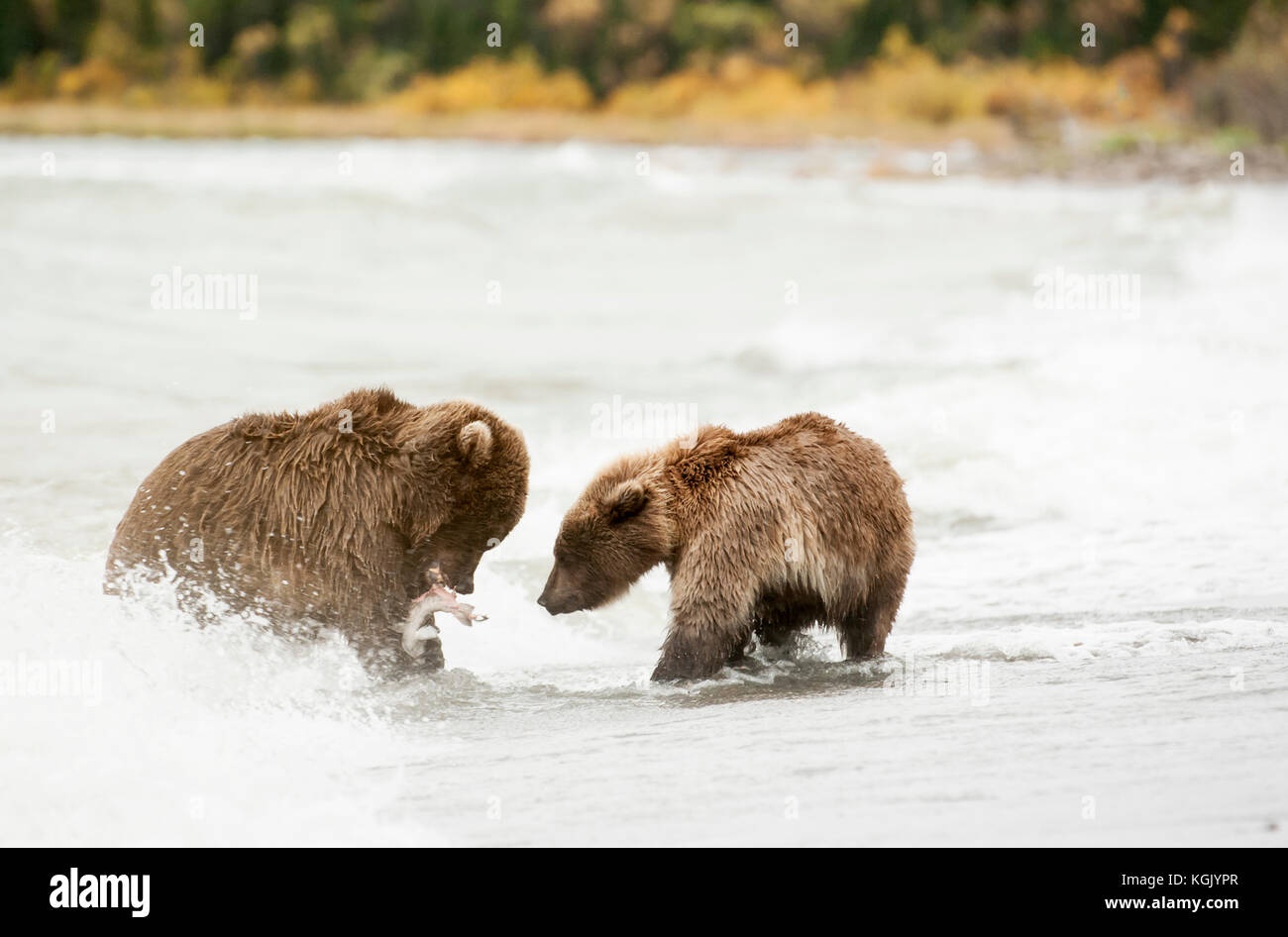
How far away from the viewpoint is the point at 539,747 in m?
5.48

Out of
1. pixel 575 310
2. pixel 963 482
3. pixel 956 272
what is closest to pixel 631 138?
pixel 956 272

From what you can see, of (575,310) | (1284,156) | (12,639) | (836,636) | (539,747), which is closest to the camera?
(539,747)

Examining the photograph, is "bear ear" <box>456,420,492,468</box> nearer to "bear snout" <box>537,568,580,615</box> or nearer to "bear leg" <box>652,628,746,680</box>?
"bear snout" <box>537,568,580,615</box>

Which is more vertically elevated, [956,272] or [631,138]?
[631,138]

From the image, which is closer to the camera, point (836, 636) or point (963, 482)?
point (836, 636)

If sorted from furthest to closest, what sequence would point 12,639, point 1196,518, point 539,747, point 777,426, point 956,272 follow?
point 956,272
point 1196,518
point 777,426
point 12,639
point 539,747

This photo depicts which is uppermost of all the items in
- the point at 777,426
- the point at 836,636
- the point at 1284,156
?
the point at 1284,156

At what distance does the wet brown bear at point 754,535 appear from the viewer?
628cm

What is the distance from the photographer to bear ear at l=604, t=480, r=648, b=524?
6492 mm

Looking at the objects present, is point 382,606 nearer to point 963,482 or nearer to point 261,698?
point 261,698

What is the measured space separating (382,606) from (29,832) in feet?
6.47

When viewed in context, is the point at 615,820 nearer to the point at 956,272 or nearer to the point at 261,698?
the point at 261,698

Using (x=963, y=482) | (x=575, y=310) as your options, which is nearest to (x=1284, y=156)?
(x=575, y=310)

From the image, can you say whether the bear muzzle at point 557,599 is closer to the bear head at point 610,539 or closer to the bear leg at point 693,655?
the bear head at point 610,539
